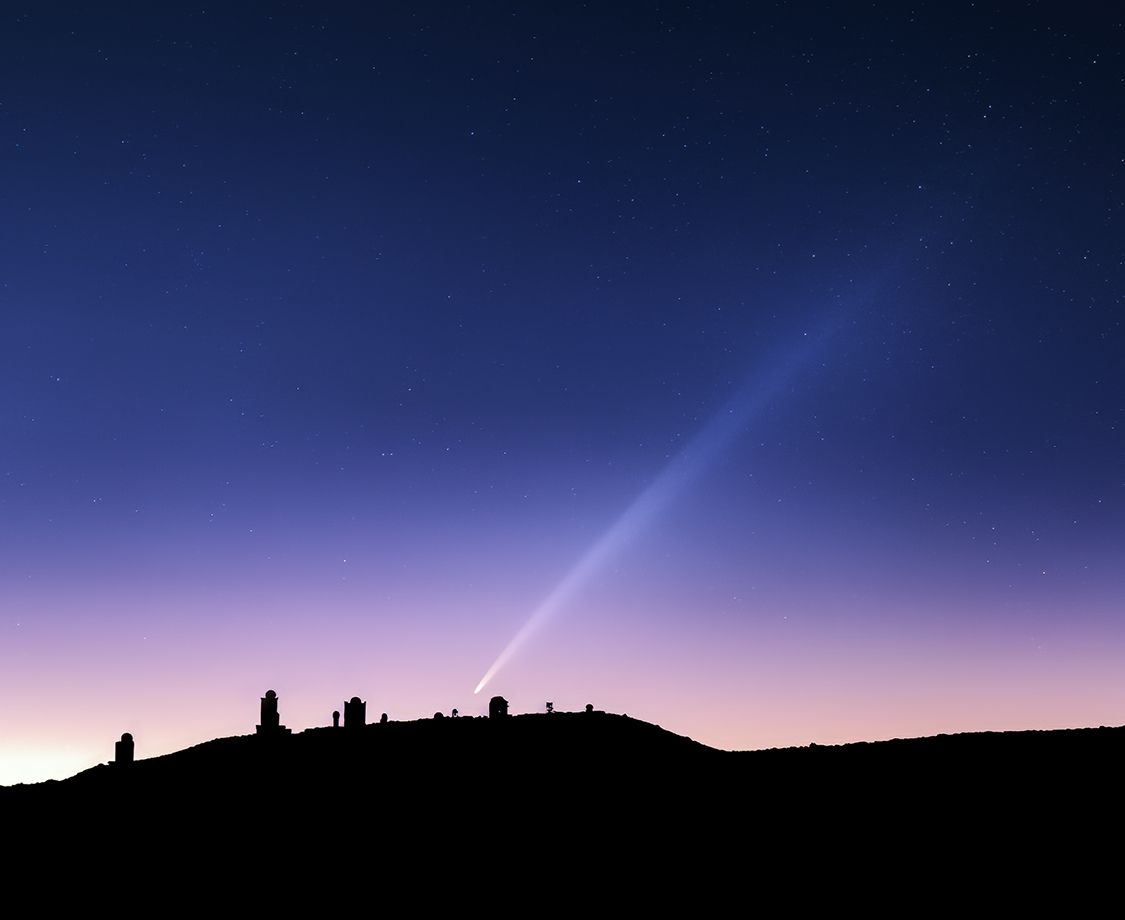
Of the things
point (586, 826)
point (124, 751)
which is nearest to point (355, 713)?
point (124, 751)

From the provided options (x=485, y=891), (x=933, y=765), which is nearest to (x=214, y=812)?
(x=485, y=891)

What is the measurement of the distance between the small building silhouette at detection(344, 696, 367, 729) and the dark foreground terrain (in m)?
1.44

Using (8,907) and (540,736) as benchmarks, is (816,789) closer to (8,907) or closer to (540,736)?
(540,736)

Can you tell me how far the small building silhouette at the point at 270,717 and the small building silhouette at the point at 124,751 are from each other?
4229 mm

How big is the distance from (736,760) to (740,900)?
10.4 m

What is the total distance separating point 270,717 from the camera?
30016mm

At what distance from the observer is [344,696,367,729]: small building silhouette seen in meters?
30.7

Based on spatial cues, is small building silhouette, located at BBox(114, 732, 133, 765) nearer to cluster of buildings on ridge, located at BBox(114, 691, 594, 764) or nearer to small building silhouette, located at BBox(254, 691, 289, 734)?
cluster of buildings on ridge, located at BBox(114, 691, 594, 764)

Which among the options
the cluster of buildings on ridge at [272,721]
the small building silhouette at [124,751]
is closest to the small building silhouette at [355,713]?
the cluster of buildings on ridge at [272,721]

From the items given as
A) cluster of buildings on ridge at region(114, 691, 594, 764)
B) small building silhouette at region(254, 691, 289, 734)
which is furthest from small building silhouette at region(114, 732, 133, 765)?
small building silhouette at region(254, 691, 289, 734)

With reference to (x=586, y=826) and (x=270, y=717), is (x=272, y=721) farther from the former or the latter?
(x=586, y=826)

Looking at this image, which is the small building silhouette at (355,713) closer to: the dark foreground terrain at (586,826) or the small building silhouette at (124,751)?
the dark foreground terrain at (586,826)

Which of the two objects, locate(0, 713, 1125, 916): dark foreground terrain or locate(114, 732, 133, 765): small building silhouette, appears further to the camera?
locate(114, 732, 133, 765): small building silhouette

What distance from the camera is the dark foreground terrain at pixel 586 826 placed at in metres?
17.0
